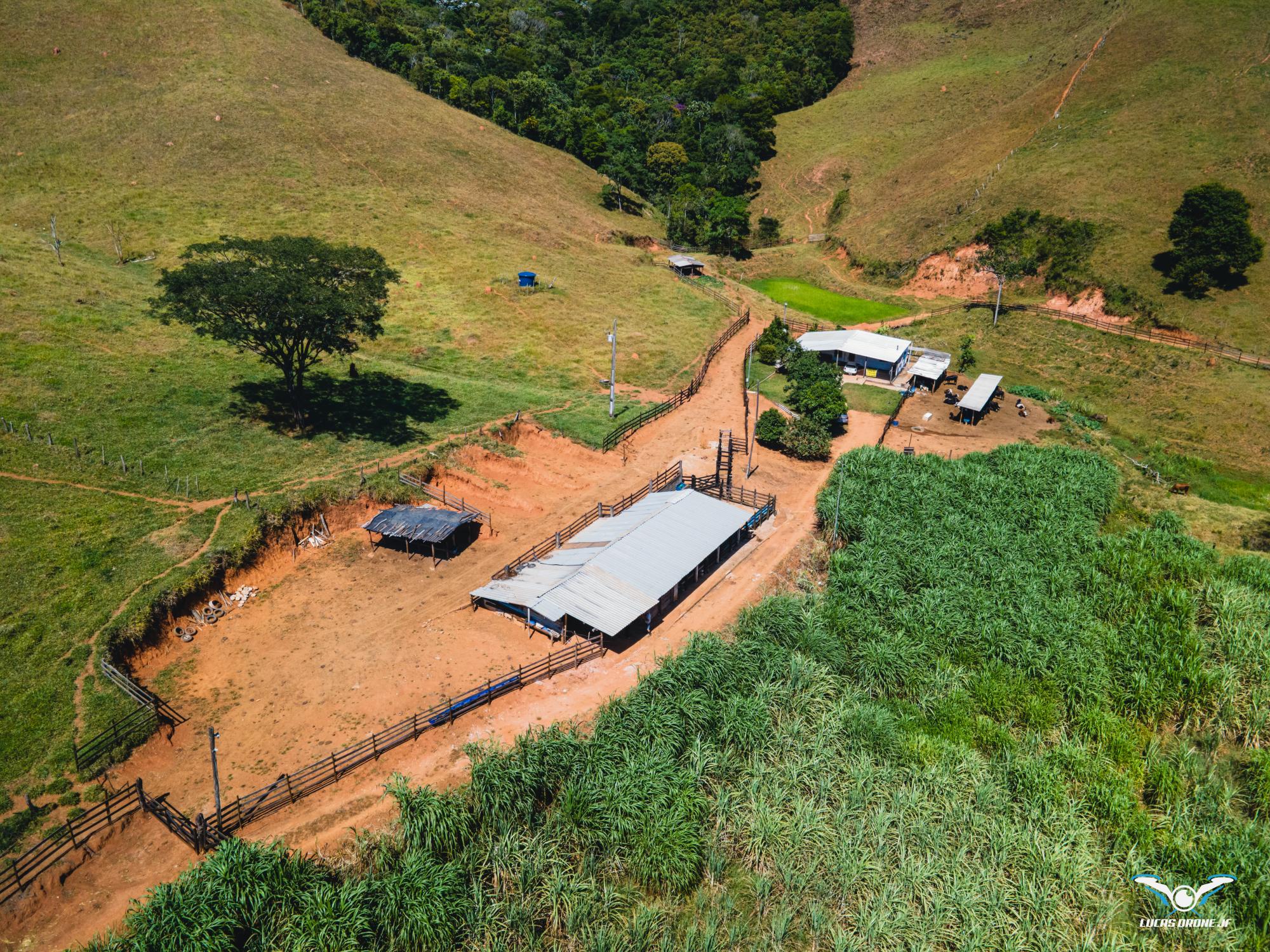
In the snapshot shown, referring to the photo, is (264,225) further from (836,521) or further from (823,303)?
(836,521)

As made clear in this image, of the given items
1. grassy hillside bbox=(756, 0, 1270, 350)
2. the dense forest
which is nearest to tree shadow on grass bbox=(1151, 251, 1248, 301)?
grassy hillside bbox=(756, 0, 1270, 350)

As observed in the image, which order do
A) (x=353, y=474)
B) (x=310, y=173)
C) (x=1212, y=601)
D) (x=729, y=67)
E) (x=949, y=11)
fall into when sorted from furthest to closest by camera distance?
1. (x=949, y=11)
2. (x=729, y=67)
3. (x=310, y=173)
4. (x=353, y=474)
5. (x=1212, y=601)

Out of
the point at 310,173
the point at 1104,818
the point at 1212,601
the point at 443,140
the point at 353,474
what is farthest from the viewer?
the point at 443,140

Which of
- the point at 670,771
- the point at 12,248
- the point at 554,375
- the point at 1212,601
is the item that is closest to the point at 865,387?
the point at 554,375

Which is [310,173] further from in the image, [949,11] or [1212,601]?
[949,11]

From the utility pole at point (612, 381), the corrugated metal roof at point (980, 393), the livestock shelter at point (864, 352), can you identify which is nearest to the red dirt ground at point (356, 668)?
the utility pole at point (612, 381)

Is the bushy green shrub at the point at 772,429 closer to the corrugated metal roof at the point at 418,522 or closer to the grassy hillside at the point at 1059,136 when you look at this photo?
the corrugated metal roof at the point at 418,522

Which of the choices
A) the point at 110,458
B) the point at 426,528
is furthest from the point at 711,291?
the point at 110,458
